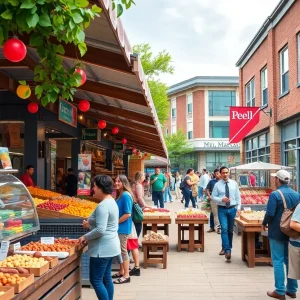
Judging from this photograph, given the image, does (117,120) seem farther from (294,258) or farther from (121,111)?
(294,258)

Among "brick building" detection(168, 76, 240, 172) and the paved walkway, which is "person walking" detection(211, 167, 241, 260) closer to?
the paved walkway

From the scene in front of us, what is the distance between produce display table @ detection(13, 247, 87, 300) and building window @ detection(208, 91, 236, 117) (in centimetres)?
4919

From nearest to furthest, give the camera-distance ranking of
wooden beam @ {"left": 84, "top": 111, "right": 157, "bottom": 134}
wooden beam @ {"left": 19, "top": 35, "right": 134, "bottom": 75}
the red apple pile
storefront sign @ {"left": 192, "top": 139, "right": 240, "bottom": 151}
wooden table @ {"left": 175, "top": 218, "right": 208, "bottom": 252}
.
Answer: wooden beam @ {"left": 19, "top": 35, "right": 134, "bottom": 75} → the red apple pile → wooden table @ {"left": 175, "top": 218, "right": 208, "bottom": 252} → wooden beam @ {"left": 84, "top": 111, "right": 157, "bottom": 134} → storefront sign @ {"left": 192, "top": 139, "right": 240, "bottom": 151}

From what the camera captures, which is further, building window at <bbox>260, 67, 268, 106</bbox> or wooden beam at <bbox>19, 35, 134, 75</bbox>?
building window at <bbox>260, 67, 268, 106</bbox>

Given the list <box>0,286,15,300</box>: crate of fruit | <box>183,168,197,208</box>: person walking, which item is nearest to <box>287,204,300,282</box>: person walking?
<box>0,286,15,300</box>: crate of fruit

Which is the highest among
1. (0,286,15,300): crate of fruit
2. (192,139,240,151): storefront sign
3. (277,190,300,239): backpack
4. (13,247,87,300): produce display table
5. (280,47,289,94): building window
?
(280,47,289,94): building window

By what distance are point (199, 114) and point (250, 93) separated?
1160 inches

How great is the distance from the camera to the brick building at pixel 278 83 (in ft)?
52.4

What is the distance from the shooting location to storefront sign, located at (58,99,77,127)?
32.6 ft

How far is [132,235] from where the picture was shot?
8102 mm

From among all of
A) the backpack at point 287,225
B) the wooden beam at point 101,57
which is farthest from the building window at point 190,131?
the backpack at point 287,225

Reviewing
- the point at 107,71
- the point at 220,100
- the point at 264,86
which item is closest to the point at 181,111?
the point at 220,100

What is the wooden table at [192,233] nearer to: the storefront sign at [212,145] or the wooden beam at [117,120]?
the wooden beam at [117,120]

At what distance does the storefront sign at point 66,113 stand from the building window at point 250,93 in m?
15.0
